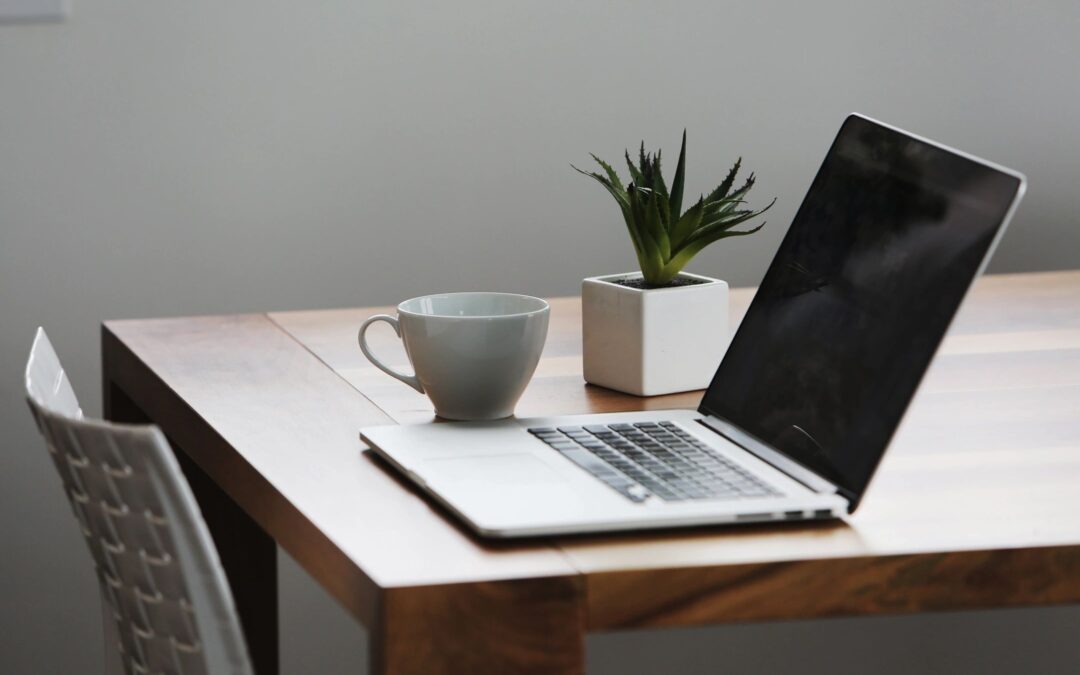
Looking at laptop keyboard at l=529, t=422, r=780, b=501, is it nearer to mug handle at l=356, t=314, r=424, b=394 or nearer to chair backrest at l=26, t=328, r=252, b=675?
mug handle at l=356, t=314, r=424, b=394

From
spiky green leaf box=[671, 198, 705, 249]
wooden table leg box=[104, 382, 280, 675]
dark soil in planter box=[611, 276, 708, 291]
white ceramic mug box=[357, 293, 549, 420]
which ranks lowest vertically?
wooden table leg box=[104, 382, 280, 675]

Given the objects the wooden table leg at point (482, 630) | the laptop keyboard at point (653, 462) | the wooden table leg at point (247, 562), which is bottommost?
the wooden table leg at point (247, 562)

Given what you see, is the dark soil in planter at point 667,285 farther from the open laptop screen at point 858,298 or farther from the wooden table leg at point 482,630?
the wooden table leg at point 482,630

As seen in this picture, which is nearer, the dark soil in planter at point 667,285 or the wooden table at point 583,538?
the wooden table at point 583,538

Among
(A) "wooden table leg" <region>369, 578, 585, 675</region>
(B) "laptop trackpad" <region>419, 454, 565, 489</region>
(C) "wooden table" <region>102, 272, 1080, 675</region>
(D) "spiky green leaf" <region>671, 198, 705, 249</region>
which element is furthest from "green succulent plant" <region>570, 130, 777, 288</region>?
(A) "wooden table leg" <region>369, 578, 585, 675</region>

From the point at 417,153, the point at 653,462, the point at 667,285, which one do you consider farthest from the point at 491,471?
the point at 417,153

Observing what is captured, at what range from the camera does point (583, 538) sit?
809 mm

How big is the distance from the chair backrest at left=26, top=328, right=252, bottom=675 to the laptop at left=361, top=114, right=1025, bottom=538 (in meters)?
0.15

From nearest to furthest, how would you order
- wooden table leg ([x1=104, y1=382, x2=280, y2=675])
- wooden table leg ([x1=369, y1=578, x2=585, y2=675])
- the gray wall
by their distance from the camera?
wooden table leg ([x1=369, y1=578, x2=585, y2=675]) → wooden table leg ([x1=104, y1=382, x2=280, y2=675]) → the gray wall

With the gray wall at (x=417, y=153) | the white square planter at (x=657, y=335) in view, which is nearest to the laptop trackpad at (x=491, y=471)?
the white square planter at (x=657, y=335)

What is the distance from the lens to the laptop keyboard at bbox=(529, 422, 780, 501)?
87cm

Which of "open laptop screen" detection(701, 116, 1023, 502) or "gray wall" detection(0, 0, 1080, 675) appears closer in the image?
"open laptop screen" detection(701, 116, 1023, 502)

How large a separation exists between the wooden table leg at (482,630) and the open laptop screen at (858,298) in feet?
0.71

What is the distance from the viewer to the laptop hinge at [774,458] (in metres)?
0.89
